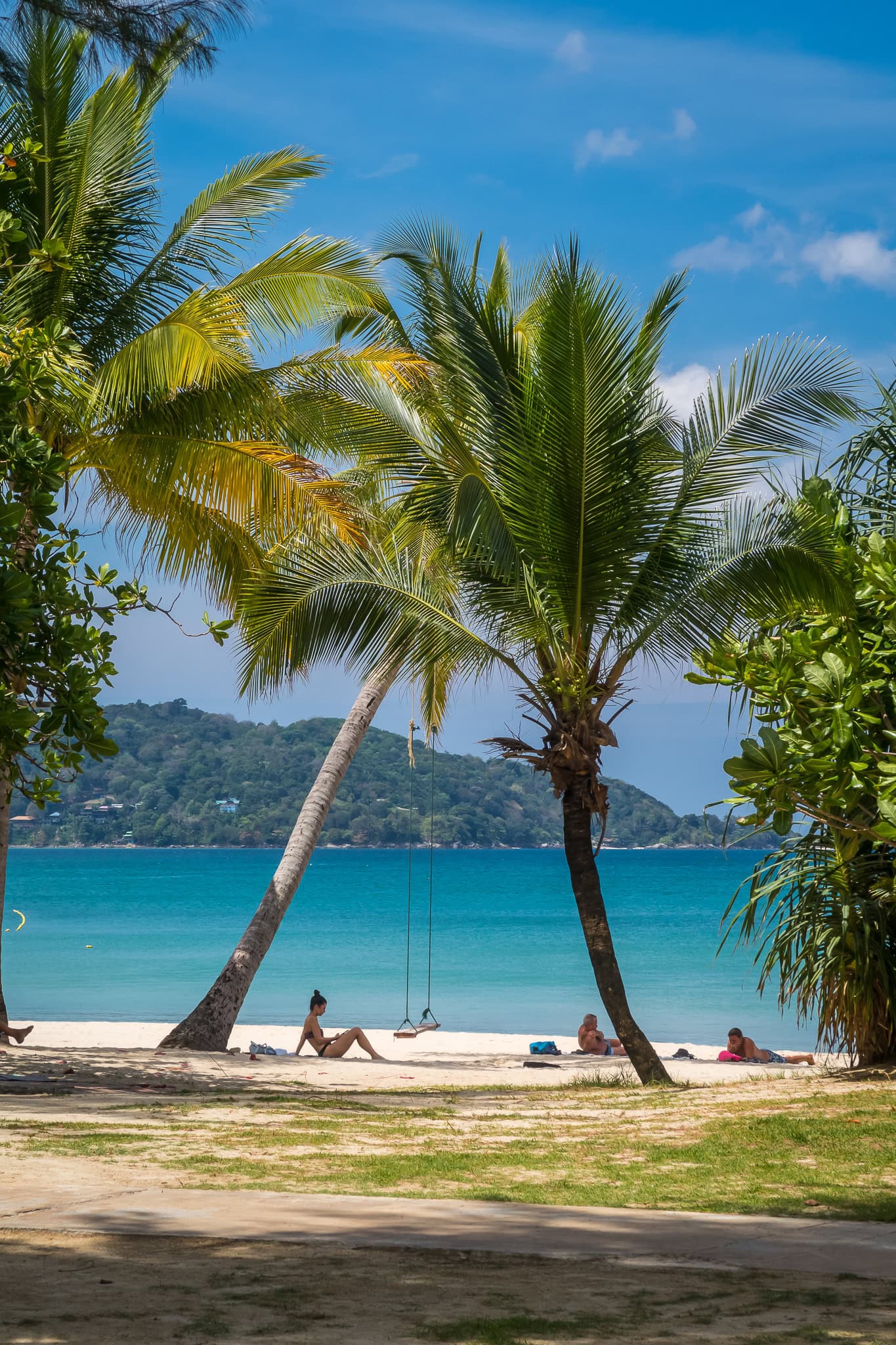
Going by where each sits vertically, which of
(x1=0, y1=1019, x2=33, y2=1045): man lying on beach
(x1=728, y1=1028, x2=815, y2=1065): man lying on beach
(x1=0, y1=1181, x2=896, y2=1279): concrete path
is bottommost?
(x1=728, y1=1028, x2=815, y2=1065): man lying on beach

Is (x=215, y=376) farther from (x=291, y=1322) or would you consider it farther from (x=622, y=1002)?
(x=291, y=1322)

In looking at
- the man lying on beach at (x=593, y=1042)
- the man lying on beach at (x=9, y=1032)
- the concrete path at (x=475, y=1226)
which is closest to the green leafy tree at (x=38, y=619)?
the concrete path at (x=475, y=1226)

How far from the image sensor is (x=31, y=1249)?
3.95 meters

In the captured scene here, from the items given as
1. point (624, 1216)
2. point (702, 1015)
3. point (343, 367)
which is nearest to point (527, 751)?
point (343, 367)

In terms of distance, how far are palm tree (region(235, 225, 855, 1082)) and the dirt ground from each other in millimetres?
6017

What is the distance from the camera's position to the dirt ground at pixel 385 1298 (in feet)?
10.5

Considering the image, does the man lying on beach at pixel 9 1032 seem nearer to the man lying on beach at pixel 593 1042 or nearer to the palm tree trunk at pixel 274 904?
the palm tree trunk at pixel 274 904

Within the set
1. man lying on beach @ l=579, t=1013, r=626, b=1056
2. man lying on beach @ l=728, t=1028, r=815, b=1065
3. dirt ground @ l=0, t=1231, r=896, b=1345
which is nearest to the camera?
dirt ground @ l=0, t=1231, r=896, b=1345

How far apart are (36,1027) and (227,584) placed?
12634mm

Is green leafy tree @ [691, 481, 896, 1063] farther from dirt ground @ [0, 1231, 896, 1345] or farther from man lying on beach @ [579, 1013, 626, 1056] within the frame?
man lying on beach @ [579, 1013, 626, 1056]

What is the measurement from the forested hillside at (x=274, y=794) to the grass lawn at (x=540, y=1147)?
73.5m

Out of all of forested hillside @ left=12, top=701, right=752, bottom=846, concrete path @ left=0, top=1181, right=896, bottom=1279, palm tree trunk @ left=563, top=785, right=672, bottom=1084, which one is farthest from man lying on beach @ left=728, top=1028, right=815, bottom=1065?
forested hillside @ left=12, top=701, right=752, bottom=846

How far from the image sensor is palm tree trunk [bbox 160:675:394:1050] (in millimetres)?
13125

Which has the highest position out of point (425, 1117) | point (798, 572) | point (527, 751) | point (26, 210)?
point (26, 210)
